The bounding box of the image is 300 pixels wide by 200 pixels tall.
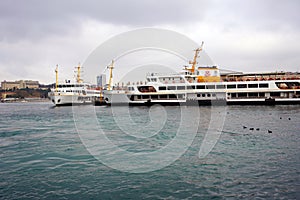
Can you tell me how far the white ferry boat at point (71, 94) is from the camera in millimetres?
65250

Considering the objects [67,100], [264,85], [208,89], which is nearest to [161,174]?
[208,89]

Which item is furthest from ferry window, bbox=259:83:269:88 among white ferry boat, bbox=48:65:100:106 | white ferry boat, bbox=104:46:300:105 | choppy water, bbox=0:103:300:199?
white ferry boat, bbox=48:65:100:106

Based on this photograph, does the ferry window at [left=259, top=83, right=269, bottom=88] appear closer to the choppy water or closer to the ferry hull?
the choppy water

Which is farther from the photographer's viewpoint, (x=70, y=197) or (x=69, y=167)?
(x=69, y=167)

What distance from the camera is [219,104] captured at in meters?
51.5

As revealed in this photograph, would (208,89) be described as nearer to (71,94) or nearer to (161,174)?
(71,94)

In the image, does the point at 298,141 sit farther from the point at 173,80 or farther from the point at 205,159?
the point at 173,80

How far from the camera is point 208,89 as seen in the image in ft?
176

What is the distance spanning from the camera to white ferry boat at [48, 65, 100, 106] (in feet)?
214

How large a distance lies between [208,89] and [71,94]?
36.7 meters

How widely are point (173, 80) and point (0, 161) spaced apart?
1943 inches

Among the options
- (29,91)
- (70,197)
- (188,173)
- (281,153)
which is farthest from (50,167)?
(29,91)

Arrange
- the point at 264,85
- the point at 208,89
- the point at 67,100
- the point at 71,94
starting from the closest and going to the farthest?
1. the point at 264,85
2. the point at 208,89
3. the point at 67,100
4. the point at 71,94

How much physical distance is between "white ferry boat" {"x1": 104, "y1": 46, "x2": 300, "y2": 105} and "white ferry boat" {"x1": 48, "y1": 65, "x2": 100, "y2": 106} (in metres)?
14.2
